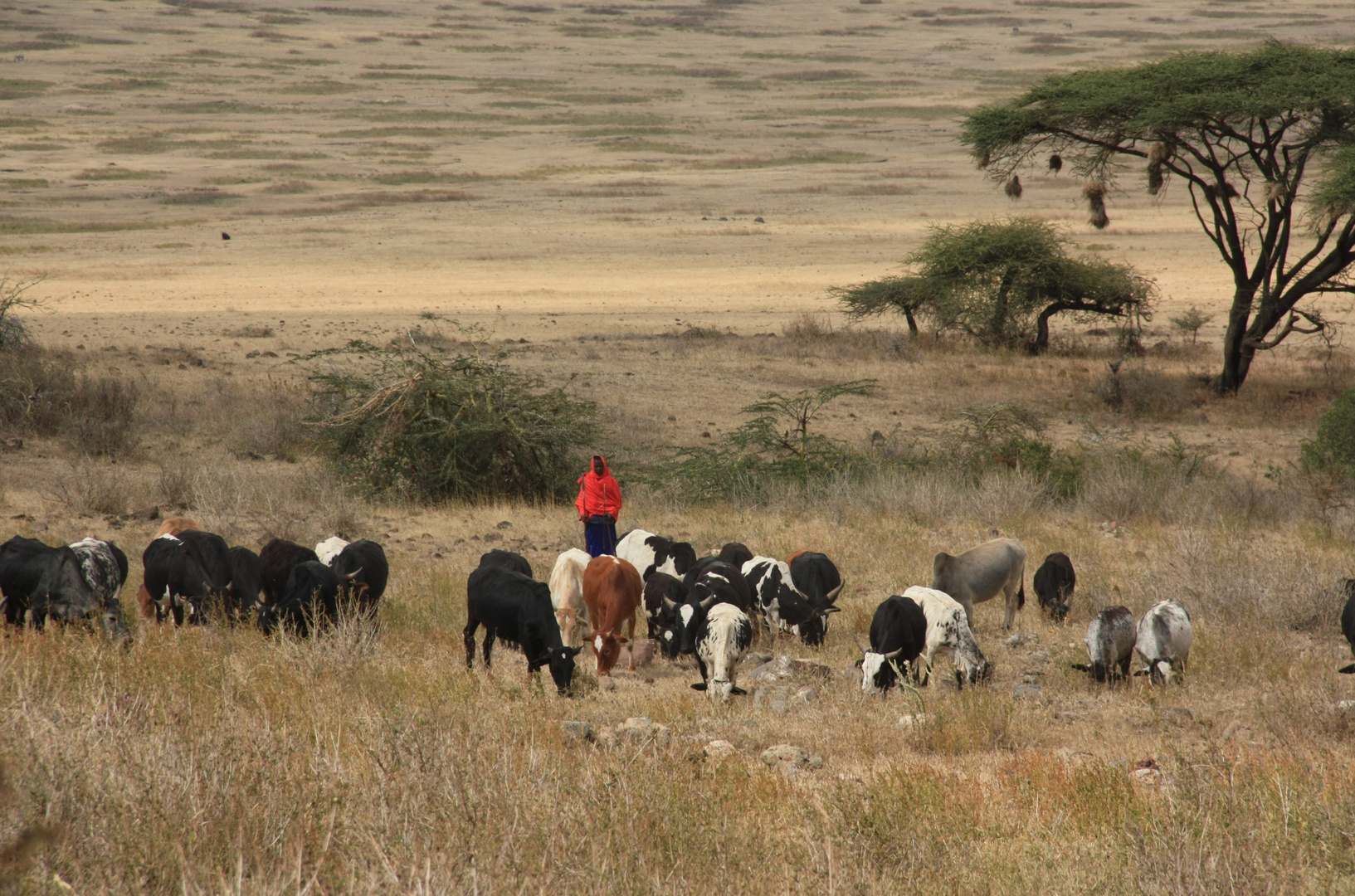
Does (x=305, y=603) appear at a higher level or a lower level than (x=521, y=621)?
lower

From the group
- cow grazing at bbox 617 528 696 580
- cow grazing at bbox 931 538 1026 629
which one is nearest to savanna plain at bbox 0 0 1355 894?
cow grazing at bbox 931 538 1026 629

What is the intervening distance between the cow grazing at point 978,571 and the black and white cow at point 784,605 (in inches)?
36.2

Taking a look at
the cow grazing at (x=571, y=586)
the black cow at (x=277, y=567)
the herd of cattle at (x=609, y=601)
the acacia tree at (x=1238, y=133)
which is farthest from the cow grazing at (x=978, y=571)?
the acacia tree at (x=1238, y=133)

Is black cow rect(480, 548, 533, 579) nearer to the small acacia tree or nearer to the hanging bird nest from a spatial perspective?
the hanging bird nest

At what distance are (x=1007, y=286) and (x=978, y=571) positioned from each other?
1732 cm

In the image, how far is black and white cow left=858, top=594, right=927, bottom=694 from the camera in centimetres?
772

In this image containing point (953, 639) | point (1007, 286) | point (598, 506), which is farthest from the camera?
point (1007, 286)

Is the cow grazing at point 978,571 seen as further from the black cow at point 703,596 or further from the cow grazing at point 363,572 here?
the cow grazing at point 363,572

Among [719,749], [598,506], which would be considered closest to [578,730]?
[719,749]

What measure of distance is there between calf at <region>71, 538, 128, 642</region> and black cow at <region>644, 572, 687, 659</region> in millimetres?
3832

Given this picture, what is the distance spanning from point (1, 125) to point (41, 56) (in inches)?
1807

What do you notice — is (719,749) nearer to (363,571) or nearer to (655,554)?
(363,571)

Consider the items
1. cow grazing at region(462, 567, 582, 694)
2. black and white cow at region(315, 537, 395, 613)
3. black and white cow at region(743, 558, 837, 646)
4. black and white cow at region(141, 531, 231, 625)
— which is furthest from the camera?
black and white cow at region(743, 558, 837, 646)

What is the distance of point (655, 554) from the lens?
10.9m
